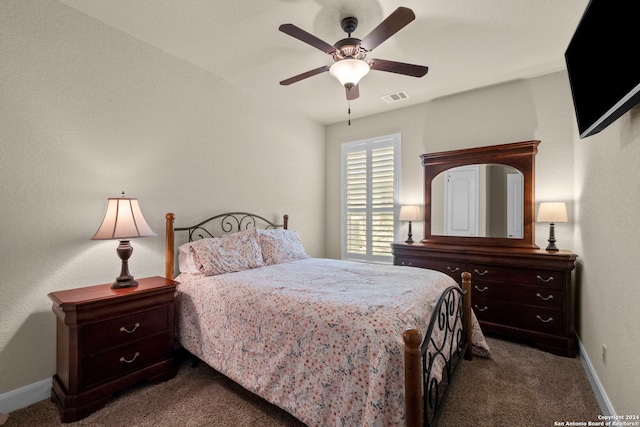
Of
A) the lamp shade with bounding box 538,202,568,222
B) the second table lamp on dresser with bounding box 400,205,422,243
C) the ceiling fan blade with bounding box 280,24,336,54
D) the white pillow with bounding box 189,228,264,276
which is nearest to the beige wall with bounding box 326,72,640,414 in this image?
the lamp shade with bounding box 538,202,568,222

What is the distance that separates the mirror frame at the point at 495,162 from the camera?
316 centimetres

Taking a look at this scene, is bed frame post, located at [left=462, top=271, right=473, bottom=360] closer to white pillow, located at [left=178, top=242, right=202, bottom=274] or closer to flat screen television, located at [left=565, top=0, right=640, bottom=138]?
flat screen television, located at [left=565, top=0, right=640, bottom=138]

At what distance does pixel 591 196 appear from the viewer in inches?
92.2

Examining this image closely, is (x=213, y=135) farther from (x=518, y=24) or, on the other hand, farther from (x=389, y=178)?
(x=518, y=24)

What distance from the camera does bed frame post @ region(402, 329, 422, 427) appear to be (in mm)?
1282

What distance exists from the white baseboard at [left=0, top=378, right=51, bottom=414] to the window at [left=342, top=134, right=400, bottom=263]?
11.7 feet

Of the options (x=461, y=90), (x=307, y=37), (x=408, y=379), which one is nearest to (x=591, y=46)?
(x=307, y=37)

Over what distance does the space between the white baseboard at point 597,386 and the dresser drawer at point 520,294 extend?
417 mm

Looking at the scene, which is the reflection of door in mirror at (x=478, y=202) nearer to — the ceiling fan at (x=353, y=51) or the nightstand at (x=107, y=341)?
the ceiling fan at (x=353, y=51)

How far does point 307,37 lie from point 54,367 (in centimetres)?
293

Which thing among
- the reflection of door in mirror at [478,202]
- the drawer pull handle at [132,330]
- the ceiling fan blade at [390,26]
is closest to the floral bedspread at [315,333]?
the drawer pull handle at [132,330]

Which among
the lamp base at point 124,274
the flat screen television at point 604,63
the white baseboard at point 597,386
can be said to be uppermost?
the flat screen television at point 604,63

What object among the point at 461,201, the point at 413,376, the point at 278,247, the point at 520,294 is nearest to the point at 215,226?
the point at 278,247

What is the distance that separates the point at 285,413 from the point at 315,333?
70 centimetres
